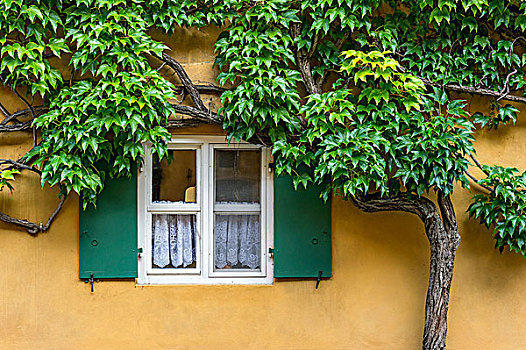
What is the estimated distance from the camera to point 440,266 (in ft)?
13.1

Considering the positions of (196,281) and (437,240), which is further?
(196,281)

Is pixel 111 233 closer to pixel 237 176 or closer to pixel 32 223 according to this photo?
pixel 32 223

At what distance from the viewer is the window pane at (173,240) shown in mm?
4305

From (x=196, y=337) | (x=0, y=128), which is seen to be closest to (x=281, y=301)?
(x=196, y=337)

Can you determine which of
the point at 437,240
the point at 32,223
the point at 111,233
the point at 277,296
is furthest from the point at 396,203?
the point at 32,223

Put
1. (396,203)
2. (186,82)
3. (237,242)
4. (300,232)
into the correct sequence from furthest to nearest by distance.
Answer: (237,242) → (300,232) → (186,82) → (396,203)

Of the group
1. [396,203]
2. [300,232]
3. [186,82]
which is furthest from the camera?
[300,232]

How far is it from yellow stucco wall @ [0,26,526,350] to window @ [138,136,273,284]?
5.6 inches

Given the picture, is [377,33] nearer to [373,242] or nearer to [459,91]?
[459,91]

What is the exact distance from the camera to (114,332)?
419 cm

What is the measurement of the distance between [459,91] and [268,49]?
1.43 m

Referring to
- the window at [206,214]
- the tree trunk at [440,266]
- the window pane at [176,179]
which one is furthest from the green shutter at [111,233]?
the tree trunk at [440,266]

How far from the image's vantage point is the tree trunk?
13.1ft

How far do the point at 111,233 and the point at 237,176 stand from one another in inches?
39.8
